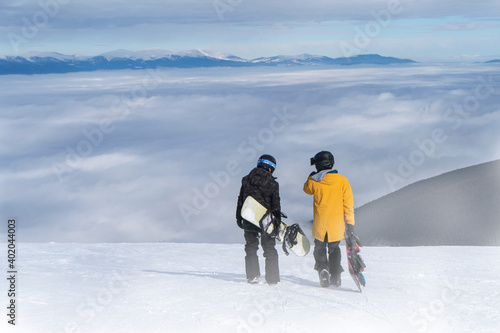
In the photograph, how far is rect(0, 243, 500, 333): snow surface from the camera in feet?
15.5

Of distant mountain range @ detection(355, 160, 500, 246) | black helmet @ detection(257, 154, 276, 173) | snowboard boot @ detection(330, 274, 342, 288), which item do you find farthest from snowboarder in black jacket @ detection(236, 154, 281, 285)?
distant mountain range @ detection(355, 160, 500, 246)

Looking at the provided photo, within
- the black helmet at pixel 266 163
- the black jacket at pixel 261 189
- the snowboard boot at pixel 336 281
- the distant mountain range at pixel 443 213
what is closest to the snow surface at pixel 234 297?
the snowboard boot at pixel 336 281

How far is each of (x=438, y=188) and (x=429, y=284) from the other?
113 ft

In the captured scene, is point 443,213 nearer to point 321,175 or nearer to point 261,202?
point 321,175

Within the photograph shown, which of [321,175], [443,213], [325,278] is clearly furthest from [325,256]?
[443,213]

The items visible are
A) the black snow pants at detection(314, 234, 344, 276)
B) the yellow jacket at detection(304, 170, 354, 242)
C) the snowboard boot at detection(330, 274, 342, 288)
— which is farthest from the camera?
A: the snowboard boot at detection(330, 274, 342, 288)

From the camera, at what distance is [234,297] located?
18.1ft

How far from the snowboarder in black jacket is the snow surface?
0.66 ft

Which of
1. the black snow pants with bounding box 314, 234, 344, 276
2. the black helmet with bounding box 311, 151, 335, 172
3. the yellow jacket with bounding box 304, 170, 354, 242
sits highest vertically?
the black helmet with bounding box 311, 151, 335, 172

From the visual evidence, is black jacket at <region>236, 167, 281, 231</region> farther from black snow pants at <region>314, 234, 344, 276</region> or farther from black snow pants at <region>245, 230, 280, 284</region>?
black snow pants at <region>314, 234, 344, 276</region>

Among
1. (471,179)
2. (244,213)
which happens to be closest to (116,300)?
(244,213)

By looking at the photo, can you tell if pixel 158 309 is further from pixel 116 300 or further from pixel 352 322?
pixel 352 322

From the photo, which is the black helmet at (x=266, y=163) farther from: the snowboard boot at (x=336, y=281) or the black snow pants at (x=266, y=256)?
the snowboard boot at (x=336, y=281)

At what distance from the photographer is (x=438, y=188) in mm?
39094
